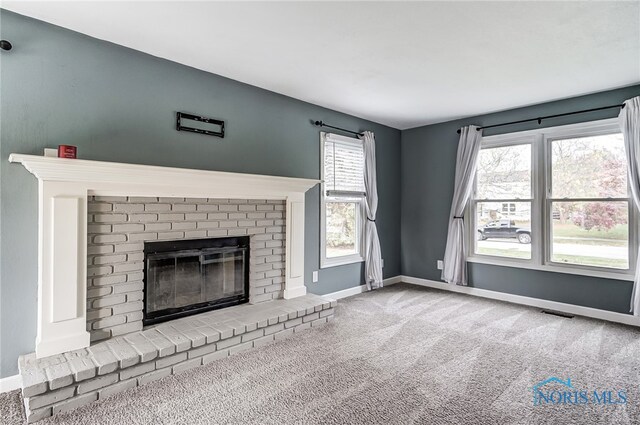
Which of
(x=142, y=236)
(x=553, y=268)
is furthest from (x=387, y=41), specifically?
(x=553, y=268)

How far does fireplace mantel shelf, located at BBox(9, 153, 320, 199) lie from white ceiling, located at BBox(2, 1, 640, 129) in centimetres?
90

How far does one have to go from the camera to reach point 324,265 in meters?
4.25

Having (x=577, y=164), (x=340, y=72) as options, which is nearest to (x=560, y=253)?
(x=577, y=164)

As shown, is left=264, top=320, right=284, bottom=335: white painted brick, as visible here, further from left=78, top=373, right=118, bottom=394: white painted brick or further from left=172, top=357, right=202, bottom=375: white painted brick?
left=78, top=373, right=118, bottom=394: white painted brick

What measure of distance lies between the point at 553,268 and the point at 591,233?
1.83 feet

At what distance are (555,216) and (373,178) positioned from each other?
2271 millimetres

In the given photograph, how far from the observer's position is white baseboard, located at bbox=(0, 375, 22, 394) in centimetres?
221

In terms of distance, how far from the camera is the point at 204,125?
3.15m

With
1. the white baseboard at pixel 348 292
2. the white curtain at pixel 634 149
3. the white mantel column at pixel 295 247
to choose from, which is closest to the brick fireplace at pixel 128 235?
the white mantel column at pixel 295 247

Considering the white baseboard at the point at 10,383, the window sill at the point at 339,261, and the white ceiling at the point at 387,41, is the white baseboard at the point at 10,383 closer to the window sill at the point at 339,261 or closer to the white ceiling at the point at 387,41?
the white ceiling at the point at 387,41

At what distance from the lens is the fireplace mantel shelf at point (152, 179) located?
217 centimetres

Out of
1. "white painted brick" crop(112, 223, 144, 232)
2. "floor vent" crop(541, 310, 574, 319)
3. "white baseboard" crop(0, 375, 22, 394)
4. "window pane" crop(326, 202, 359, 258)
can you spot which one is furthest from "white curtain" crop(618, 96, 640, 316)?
"white baseboard" crop(0, 375, 22, 394)

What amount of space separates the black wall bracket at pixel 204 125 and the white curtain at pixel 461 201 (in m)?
3.25

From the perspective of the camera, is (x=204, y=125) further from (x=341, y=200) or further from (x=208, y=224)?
(x=341, y=200)
